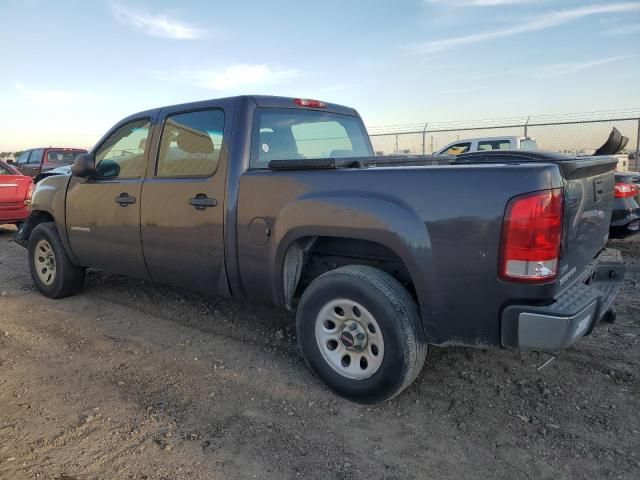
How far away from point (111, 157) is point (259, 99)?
67.7 inches

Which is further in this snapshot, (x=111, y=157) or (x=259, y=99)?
(x=111, y=157)

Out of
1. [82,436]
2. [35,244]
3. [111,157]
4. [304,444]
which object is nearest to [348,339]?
[304,444]

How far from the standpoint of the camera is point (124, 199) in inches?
177

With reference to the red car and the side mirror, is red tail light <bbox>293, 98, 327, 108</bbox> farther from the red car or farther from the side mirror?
the red car

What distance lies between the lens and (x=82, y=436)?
286cm

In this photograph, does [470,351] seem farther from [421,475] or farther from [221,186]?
[221,186]

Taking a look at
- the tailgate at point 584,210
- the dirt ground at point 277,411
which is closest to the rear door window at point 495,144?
the dirt ground at point 277,411

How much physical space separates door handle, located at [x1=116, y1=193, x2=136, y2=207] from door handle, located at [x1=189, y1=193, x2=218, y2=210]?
80cm

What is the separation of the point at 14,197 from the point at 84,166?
6.12 m

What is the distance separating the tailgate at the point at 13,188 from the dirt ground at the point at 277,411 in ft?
19.8

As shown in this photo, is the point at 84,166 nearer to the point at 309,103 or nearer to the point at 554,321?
the point at 309,103

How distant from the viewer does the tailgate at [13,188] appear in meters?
9.55


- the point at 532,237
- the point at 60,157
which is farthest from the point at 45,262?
the point at 60,157

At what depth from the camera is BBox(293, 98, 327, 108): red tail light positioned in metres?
4.29
